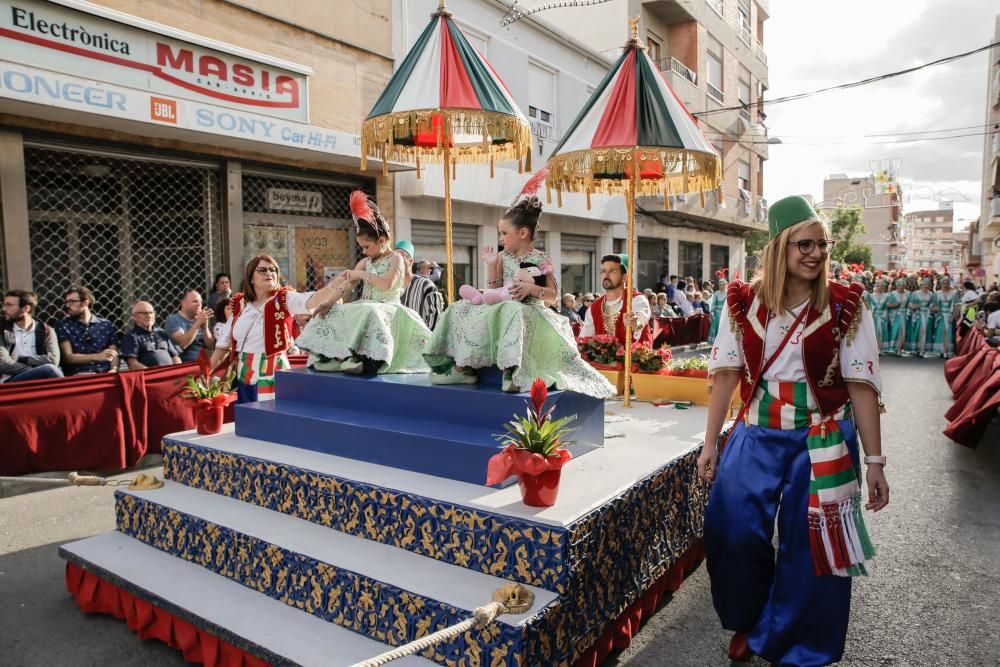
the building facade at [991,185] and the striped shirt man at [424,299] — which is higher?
the building facade at [991,185]

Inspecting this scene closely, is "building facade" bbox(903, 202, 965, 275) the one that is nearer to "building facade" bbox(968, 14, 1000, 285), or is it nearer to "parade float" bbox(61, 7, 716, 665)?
"building facade" bbox(968, 14, 1000, 285)

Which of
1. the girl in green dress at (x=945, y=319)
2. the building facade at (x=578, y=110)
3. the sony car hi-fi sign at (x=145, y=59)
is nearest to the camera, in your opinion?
the sony car hi-fi sign at (x=145, y=59)

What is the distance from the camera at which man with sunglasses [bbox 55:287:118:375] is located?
6914 mm

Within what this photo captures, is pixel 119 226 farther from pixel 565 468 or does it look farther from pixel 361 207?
pixel 565 468

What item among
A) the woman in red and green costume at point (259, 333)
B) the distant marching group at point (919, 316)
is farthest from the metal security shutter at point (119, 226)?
the distant marching group at point (919, 316)

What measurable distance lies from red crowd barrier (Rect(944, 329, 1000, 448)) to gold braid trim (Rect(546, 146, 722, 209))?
3452mm

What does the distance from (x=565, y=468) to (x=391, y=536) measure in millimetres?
1013

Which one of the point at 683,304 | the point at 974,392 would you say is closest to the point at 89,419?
the point at 974,392

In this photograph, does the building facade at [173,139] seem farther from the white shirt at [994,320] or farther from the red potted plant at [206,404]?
the white shirt at [994,320]

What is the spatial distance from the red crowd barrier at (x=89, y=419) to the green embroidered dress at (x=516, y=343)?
12.4 feet

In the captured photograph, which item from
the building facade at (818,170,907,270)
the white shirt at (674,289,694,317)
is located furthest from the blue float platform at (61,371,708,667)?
the building facade at (818,170,907,270)

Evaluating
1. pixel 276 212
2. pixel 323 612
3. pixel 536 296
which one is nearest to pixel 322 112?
pixel 276 212

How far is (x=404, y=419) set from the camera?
3994 millimetres

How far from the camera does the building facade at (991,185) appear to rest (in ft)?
88.5
